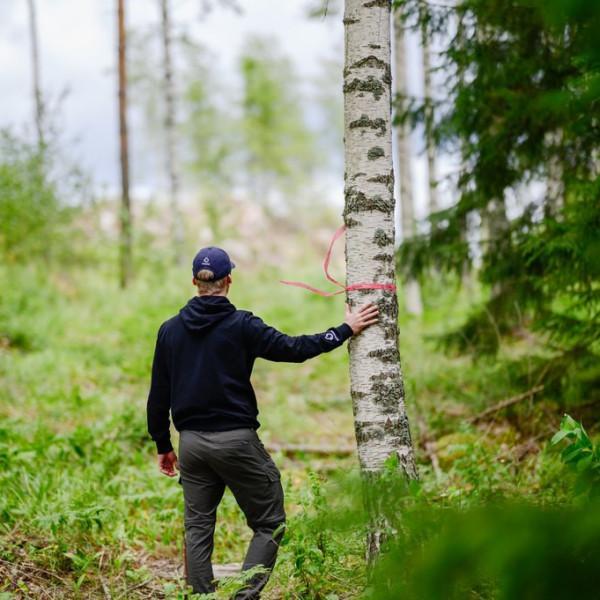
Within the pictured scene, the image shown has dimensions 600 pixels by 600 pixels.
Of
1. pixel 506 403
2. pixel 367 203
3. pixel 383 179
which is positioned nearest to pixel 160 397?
pixel 367 203

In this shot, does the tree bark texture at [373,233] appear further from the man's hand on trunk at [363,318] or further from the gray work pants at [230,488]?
the gray work pants at [230,488]

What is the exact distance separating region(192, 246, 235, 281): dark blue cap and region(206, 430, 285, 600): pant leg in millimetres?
981

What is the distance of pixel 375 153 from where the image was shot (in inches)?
148

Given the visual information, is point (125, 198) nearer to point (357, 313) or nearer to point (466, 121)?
point (466, 121)

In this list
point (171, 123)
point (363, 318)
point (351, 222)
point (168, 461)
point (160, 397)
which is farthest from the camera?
point (171, 123)

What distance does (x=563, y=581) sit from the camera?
1208 millimetres

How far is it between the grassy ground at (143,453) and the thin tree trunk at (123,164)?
3.63m

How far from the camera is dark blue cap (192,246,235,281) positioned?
3824 millimetres

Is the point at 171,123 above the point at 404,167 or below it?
above

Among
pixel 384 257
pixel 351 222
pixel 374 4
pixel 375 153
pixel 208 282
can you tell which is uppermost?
pixel 374 4

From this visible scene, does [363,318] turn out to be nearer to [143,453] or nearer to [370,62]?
[370,62]

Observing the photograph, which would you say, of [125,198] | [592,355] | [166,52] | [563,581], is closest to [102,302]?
[125,198]

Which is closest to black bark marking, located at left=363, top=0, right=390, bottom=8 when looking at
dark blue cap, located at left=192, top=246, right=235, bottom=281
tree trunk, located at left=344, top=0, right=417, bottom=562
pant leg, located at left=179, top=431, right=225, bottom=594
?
tree trunk, located at left=344, top=0, right=417, bottom=562

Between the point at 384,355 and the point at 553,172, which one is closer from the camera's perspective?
the point at 384,355
